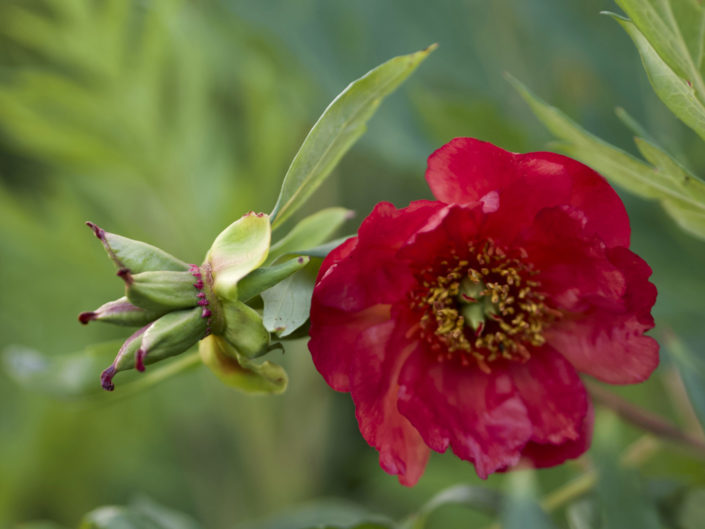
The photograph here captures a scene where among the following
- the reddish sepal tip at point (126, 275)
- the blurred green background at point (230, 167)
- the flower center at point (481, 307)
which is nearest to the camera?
the reddish sepal tip at point (126, 275)

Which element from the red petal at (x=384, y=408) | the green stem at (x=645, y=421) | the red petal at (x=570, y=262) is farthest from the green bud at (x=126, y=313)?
the green stem at (x=645, y=421)

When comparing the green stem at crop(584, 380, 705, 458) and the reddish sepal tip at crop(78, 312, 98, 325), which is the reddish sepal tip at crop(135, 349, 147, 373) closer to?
the reddish sepal tip at crop(78, 312, 98, 325)

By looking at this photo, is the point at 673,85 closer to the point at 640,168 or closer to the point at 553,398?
the point at 640,168

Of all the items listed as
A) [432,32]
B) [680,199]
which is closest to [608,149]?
[680,199]

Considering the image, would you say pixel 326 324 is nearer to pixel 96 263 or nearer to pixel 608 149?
pixel 608 149

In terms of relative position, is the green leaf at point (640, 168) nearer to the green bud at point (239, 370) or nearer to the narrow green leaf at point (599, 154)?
the narrow green leaf at point (599, 154)

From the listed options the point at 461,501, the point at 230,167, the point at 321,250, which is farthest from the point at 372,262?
the point at 230,167
